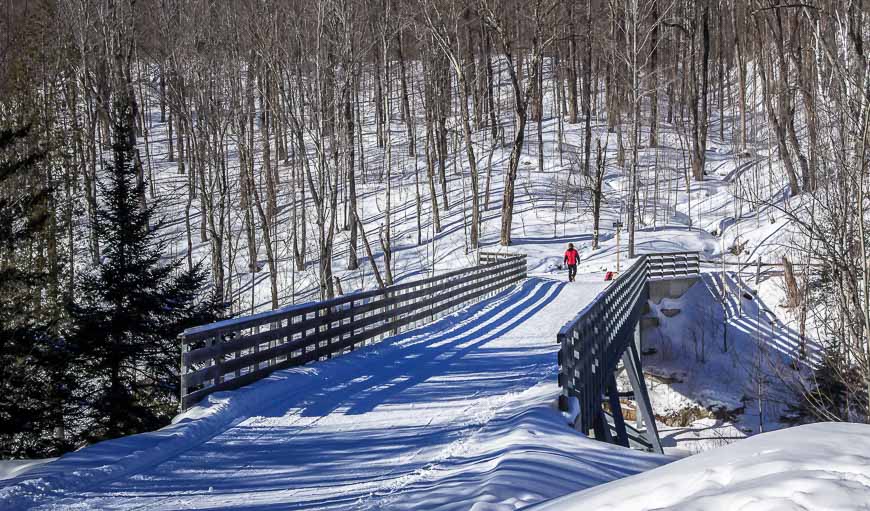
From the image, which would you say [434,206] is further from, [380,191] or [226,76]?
[226,76]

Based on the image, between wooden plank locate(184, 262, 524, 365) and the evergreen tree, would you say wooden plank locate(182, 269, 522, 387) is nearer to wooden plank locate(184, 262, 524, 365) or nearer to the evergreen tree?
wooden plank locate(184, 262, 524, 365)

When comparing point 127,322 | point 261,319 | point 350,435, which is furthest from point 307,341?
point 127,322

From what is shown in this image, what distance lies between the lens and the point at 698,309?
118 feet

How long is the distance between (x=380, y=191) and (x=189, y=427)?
45411mm

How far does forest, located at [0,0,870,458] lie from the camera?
18.3 meters

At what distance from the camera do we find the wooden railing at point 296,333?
10883mm

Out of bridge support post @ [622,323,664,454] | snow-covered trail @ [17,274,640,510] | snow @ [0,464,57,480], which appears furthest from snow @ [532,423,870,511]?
bridge support post @ [622,323,664,454]

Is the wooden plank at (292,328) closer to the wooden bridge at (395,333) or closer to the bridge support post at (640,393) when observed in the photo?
the wooden bridge at (395,333)

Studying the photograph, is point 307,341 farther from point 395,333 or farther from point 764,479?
point 764,479

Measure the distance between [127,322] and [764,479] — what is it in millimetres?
19536

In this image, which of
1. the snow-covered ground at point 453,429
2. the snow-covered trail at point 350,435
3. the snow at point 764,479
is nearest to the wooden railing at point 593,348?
the snow-covered ground at point 453,429

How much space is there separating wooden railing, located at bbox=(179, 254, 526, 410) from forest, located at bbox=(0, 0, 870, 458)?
19.6ft

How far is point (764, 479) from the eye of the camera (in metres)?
3.77

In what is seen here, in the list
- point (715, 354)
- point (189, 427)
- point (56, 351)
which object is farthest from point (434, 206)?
point (189, 427)
